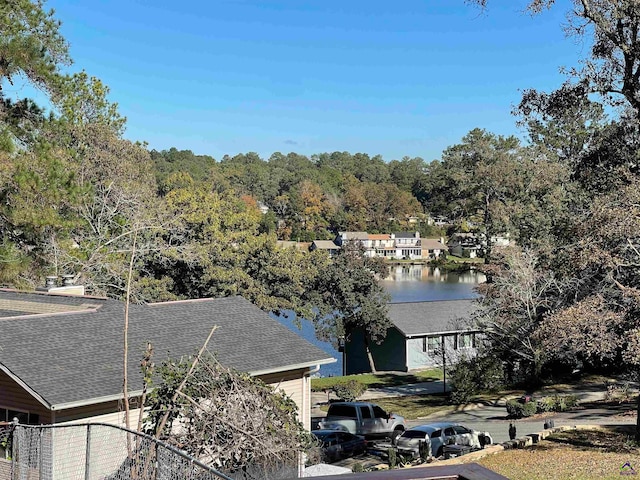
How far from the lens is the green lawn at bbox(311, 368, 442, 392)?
126 feet

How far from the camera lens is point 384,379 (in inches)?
1606

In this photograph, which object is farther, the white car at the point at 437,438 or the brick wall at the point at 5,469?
the white car at the point at 437,438

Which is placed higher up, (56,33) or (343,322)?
(56,33)

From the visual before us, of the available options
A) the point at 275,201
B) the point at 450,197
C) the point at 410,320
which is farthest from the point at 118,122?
the point at 275,201

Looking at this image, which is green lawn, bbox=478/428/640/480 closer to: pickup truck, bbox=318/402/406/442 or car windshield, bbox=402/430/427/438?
car windshield, bbox=402/430/427/438

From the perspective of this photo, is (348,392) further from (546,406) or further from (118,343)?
(118,343)

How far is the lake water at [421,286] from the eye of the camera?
5570 cm

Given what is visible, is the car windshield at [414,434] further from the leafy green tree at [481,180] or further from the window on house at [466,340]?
the leafy green tree at [481,180]

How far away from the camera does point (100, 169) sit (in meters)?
35.4

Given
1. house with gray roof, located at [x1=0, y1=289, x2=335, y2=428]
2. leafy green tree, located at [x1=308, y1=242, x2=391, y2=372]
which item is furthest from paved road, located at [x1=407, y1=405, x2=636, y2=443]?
leafy green tree, located at [x1=308, y1=242, x2=391, y2=372]

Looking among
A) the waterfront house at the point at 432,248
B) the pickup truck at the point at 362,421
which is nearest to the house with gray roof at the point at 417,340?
the pickup truck at the point at 362,421

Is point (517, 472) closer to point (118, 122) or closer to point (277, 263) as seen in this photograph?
point (277, 263)

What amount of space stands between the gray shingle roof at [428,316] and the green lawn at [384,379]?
7.91 ft

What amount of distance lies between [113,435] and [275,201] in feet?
416
